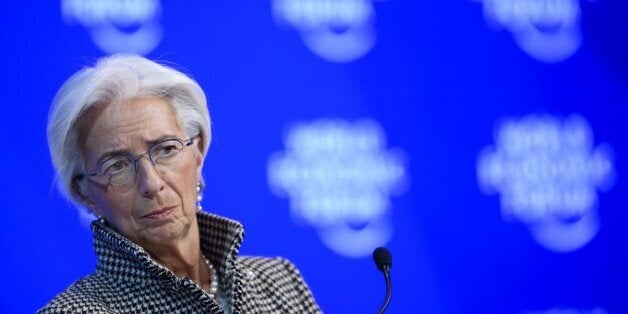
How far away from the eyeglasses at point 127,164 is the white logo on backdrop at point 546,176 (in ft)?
3.87

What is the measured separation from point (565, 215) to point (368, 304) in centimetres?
58

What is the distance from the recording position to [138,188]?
69.1 inches

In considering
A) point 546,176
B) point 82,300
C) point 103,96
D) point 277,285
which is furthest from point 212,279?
point 546,176

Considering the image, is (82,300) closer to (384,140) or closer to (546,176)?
(384,140)

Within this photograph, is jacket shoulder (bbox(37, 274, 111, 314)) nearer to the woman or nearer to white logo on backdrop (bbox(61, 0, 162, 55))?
the woman

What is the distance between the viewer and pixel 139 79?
181 cm

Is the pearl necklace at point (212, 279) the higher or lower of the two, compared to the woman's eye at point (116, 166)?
lower

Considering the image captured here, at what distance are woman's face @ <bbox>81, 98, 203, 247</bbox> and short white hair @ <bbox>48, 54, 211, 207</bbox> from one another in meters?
0.02

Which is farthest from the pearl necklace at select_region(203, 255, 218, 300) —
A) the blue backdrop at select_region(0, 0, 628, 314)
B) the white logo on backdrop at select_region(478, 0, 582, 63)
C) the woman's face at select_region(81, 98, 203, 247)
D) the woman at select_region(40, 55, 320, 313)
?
the white logo on backdrop at select_region(478, 0, 582, 63)

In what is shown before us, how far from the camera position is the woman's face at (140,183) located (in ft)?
5.73

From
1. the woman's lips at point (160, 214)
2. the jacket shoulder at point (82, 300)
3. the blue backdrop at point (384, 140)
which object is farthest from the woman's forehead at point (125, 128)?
the blue backdrop at point (384, 140)

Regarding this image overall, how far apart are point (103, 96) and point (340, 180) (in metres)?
0.92

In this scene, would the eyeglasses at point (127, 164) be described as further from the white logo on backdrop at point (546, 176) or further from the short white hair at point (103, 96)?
the white logo on backdrop at point (546, 176)

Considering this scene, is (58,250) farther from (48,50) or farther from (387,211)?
(387,211)
